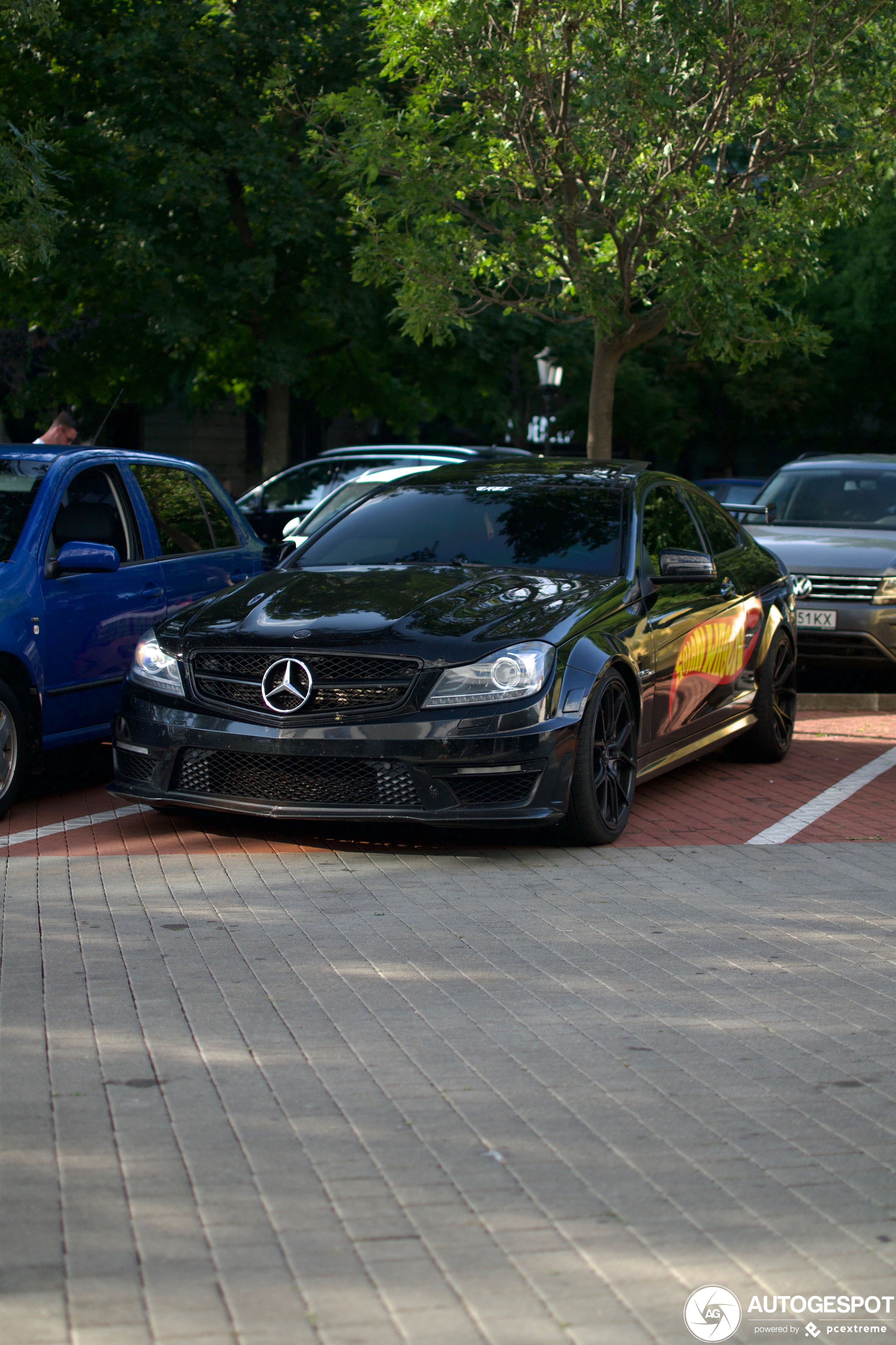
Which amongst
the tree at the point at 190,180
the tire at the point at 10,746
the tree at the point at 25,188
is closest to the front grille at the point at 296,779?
the tire at the point at 10,746

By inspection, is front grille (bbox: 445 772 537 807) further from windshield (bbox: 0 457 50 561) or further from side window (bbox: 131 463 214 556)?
side window (bbox: 131 463 214 556)

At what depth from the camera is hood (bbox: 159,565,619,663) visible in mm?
6801

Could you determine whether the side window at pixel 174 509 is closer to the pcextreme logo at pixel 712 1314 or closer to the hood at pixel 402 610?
Answer: the hood at pixel 402 610

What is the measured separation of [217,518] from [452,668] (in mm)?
3594

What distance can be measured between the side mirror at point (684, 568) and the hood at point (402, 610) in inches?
12.0

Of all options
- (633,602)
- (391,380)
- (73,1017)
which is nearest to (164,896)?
(73,1017)

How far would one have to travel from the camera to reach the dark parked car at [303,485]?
18.7m

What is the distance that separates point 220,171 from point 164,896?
19.0 metres

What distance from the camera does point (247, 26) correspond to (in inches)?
896

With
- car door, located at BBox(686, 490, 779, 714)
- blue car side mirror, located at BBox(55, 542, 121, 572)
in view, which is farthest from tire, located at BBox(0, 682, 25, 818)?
car door, located at BBox(686, 490, 779, 714)

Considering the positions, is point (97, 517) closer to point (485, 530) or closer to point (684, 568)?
point (485, 530)

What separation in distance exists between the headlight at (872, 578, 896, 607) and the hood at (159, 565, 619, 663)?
16.8 ft

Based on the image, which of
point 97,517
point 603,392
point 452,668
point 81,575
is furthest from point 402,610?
point 603,392

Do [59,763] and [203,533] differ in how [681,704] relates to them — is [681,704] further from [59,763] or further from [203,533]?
[59,763]
